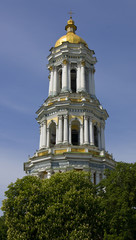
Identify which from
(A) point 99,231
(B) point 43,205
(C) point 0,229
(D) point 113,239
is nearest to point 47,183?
(B) point 43,205

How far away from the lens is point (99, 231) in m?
22.0

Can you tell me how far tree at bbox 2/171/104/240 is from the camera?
68.9ft

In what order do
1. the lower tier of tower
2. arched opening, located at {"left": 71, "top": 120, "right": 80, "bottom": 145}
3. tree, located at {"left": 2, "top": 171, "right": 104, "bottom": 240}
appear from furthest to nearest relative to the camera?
arched opening, located at {"left": 71, "top": 120, "right": 80, "bottom": 145}, the lower tier of tower, tree, located at {"left": 2, "top": 171, "right": 104, "bottom": 240}

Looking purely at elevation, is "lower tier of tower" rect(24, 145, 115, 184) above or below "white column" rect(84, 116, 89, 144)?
below

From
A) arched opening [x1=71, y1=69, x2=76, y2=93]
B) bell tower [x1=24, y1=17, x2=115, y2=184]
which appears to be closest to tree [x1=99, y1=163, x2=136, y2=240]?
bell tower [x1=24, y1=17, x2=115, y2=184]

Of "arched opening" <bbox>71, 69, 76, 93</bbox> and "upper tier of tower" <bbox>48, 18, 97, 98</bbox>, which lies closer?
"upper tier of tower" <bbox>48, 18, 97, 98</bbox>

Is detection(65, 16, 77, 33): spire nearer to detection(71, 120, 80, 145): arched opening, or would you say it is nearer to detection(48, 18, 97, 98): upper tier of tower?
detection(48, 18, 97, 98): upper tier of tower

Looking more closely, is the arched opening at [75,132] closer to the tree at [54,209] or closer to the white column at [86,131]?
the white column at [86,131]

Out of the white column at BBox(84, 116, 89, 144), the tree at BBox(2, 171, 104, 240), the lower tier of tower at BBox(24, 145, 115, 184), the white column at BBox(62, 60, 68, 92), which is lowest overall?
the tree at BBox(2, 171, 104, 240)

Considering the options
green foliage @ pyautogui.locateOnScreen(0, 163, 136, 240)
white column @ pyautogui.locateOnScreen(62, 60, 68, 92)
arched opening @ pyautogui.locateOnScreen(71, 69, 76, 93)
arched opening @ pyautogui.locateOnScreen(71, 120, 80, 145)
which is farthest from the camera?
arched opening @ pyautogui.locateOnScreen(71, 69, 76, 93)

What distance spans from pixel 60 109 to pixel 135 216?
18.8 meters

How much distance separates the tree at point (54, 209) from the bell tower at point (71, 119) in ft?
23.1

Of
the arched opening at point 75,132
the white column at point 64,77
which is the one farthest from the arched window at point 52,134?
the white column at point 64,77

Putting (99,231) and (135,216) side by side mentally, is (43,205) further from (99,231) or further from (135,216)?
(135,216)
